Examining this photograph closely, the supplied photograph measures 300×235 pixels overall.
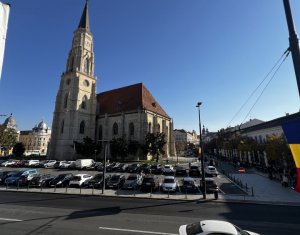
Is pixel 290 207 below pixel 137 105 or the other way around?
below

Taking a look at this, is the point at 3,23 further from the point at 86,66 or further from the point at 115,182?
the point at 86,66

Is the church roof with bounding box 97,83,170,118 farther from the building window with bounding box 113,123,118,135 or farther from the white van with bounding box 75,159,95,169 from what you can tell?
the white van with bounding box 75,159,95,169

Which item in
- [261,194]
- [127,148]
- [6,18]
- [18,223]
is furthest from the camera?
[127,148]

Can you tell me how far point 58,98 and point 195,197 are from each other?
56.1 metres

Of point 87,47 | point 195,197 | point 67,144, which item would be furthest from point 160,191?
point 87,47

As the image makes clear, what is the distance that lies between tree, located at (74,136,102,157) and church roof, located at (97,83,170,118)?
12779 millimetres

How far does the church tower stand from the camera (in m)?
57.0

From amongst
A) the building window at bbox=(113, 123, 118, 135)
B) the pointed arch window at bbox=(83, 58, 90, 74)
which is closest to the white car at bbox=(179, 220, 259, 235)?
the building window at bbox=(113, 123, 118, 135)

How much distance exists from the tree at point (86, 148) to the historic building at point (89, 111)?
2.71 metres

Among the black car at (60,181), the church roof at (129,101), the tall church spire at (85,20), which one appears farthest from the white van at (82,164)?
the tall church spire at (85,20)

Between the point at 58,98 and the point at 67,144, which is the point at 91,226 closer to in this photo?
the point at 67,144

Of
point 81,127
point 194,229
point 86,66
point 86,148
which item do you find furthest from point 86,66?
point 194,229

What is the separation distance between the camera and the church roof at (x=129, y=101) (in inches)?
2340

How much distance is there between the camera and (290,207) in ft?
51.5
